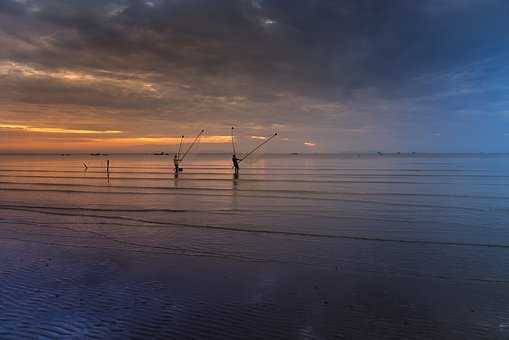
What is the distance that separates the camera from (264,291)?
8.10m

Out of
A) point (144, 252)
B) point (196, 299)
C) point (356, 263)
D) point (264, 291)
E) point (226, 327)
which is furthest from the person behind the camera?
point (144, 252)

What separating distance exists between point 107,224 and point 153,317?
1085 cm

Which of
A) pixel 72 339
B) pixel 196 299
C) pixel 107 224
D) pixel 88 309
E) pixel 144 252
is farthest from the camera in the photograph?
pixel 107 224

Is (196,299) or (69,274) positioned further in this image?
(69,274)

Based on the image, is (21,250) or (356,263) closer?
(356,263)

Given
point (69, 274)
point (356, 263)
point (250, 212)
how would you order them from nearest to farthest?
point (69, 274) < point (356, 263) < point (250, 212)

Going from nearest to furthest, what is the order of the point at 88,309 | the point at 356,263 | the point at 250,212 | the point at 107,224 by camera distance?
1. the point at 88,309
2. the point at 356,263
3. the point at 107,224
4. the point at 250,212

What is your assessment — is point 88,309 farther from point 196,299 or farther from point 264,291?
point 264,291

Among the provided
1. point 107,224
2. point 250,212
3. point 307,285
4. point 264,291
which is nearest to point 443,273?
point 307,285

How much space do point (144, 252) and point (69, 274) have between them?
2580 mm

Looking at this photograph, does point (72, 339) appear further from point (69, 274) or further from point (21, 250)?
point (21, 250)

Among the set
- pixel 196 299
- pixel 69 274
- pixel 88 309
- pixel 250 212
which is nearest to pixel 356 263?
pixel 196 299

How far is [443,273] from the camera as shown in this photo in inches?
369

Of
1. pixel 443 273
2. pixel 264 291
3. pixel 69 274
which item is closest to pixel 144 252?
pixel 69 274
